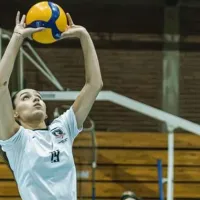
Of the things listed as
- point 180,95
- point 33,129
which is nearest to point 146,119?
point 180,95

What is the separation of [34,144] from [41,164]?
97mm

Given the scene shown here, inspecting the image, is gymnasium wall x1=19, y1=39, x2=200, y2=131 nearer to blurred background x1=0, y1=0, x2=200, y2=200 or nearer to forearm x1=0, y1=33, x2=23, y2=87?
blurred background x1=0, y1=0, x2=200, y2=200

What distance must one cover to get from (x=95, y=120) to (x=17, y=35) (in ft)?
18.5

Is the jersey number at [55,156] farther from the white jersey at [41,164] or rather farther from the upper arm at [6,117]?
Result: the upper arm at [6,117]

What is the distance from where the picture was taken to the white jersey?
2.12 metres

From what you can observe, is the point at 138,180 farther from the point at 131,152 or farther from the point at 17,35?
the point at 17,35

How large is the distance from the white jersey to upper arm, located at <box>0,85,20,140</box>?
0.02 m

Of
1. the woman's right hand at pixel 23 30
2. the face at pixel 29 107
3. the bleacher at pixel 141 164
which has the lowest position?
the face at pixel 29 107

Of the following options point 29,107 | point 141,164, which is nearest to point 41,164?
point 29,107

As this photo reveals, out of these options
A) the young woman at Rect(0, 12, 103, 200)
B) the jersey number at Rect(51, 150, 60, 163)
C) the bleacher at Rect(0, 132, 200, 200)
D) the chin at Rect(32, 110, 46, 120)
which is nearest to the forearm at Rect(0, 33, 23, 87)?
the young woman at Rect(0, 12, 103, 200)

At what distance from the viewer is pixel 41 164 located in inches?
83.9

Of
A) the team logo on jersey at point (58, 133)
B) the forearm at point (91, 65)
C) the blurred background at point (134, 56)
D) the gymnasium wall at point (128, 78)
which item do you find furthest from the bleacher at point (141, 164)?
the team logo on jersey at point (58, 133)

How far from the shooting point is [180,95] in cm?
776

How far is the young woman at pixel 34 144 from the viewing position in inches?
83.7
